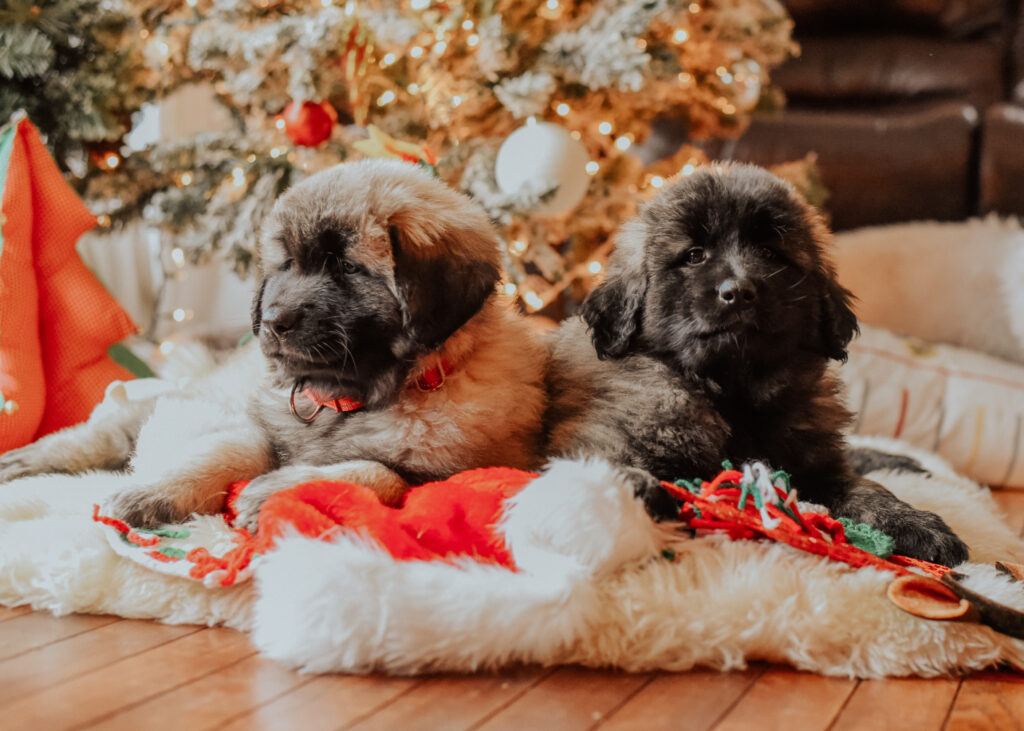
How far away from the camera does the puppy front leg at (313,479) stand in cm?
164

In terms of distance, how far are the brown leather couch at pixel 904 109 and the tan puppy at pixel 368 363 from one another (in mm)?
2729

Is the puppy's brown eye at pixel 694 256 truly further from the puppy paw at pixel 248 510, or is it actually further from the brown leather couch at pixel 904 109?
the brown leather couch at pixel 904 109

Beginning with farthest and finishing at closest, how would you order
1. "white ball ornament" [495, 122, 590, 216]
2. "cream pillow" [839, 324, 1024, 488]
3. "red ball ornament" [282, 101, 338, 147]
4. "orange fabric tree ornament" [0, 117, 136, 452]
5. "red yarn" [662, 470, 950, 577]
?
1. "cream pillow" [839, 324, 1024, 488]
2. "red ball ornament" [282, 101, 338, 147]
3. "white ball ornament" [495, 122, 590, 216]
4. "orange fabric tree ornament" [0, 117, 136, 452]
5. "red yarn" [662, 470, 950, 577]

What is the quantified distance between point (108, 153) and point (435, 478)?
2.24 m

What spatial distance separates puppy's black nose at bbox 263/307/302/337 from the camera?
164cm

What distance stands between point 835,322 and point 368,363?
94 centimetres

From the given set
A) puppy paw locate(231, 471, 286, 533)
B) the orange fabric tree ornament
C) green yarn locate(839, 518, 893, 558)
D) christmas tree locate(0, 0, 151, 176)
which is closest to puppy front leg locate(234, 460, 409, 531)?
puppy paw locate(231, 471, 286, 533)

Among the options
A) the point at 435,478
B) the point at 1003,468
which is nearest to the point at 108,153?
the point at 435,478

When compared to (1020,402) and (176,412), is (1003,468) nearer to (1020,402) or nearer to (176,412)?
(1020,402)

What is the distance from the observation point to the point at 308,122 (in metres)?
2.85

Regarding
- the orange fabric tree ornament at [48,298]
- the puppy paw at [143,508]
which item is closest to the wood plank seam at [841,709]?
the puppy paw at [143,508]

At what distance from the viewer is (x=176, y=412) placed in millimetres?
2035

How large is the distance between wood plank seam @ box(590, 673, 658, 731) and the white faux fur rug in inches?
1.3

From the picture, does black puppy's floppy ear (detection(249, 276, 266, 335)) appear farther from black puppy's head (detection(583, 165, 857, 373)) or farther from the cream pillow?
the cream pillow
